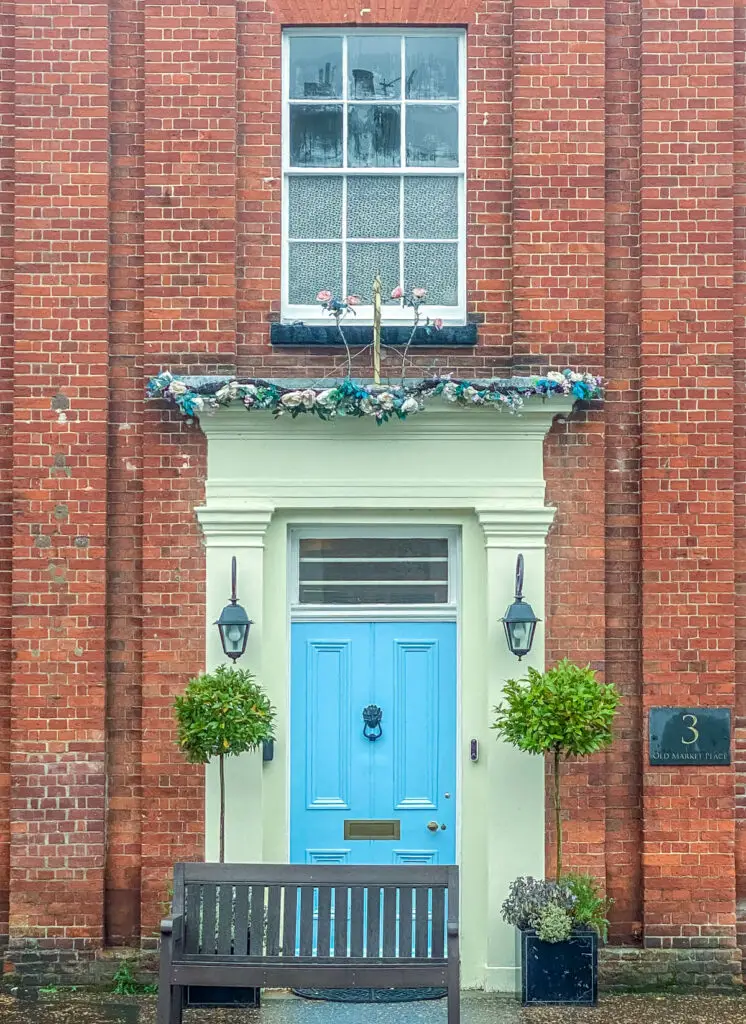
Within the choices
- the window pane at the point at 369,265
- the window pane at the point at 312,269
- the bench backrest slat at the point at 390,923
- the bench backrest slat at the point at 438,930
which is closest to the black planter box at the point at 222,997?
the bench backrest slat at the point at 390,923

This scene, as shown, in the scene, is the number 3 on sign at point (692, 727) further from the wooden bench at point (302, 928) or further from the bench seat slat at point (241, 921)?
the bench seat slat at point (241, 921)

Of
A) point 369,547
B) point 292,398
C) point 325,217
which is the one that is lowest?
point 369,547

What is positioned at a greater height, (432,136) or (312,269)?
(432,136)

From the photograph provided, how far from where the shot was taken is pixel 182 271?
8.46m

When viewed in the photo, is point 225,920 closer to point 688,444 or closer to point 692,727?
point 692,727

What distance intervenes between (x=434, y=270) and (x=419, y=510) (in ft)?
5.50

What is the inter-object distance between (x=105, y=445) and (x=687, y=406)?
154 inches

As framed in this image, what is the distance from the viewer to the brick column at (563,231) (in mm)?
8453

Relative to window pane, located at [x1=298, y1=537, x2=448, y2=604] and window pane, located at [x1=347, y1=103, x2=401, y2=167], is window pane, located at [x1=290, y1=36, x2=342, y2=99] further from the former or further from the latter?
window pane, located at [x1=298, y1=537, x2=448, y2=604]

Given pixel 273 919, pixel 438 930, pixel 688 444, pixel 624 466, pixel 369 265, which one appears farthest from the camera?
pixel 369 265

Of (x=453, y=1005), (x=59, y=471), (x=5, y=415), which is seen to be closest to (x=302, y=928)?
(x=453, y=1005)

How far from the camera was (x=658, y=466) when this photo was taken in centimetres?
845

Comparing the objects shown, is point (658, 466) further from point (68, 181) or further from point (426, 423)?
point (68, 181)

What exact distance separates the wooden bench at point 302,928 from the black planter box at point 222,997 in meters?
0.81
